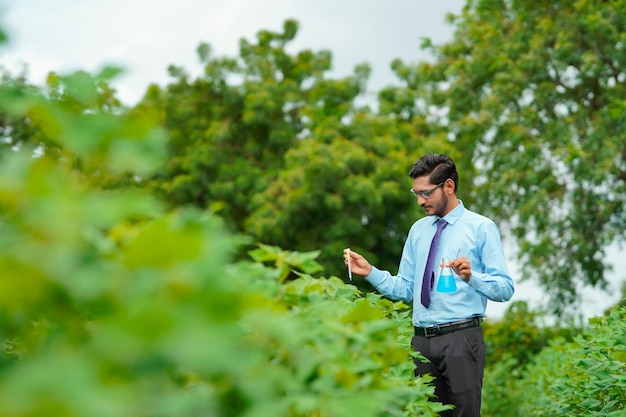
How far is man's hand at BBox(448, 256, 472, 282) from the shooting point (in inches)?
195

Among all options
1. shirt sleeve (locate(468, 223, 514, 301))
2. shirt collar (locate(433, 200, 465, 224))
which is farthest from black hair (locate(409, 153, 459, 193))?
shirt sleeve (locate(468, 223, 514, 301))

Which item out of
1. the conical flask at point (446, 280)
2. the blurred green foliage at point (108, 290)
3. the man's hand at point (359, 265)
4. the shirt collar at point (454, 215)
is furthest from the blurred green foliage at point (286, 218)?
the shirt collar at point (454, 215)

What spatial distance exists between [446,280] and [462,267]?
43 cm

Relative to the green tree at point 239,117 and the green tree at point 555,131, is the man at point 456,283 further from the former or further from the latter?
the green tree at point 239,117

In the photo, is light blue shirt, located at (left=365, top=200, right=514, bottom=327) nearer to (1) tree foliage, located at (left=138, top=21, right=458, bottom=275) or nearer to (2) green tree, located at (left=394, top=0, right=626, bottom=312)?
(2) green tree, located at (left=394, top=0, right=626, bottom=312)

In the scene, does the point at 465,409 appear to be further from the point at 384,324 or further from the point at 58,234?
the point at 58,234

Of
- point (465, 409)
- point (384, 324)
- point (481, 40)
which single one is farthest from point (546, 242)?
point (384, 324)

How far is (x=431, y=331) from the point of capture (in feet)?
17.9

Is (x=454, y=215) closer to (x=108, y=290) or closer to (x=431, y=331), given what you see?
(x=431, y=331)

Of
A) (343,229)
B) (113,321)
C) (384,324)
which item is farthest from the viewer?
(343,229)

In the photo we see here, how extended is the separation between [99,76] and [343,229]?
72.6 ft

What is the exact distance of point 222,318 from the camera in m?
1.37

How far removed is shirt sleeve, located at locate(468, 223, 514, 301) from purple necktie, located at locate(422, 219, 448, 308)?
257 millimetres

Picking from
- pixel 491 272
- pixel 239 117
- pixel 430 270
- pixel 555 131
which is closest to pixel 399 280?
pixel 430 270
